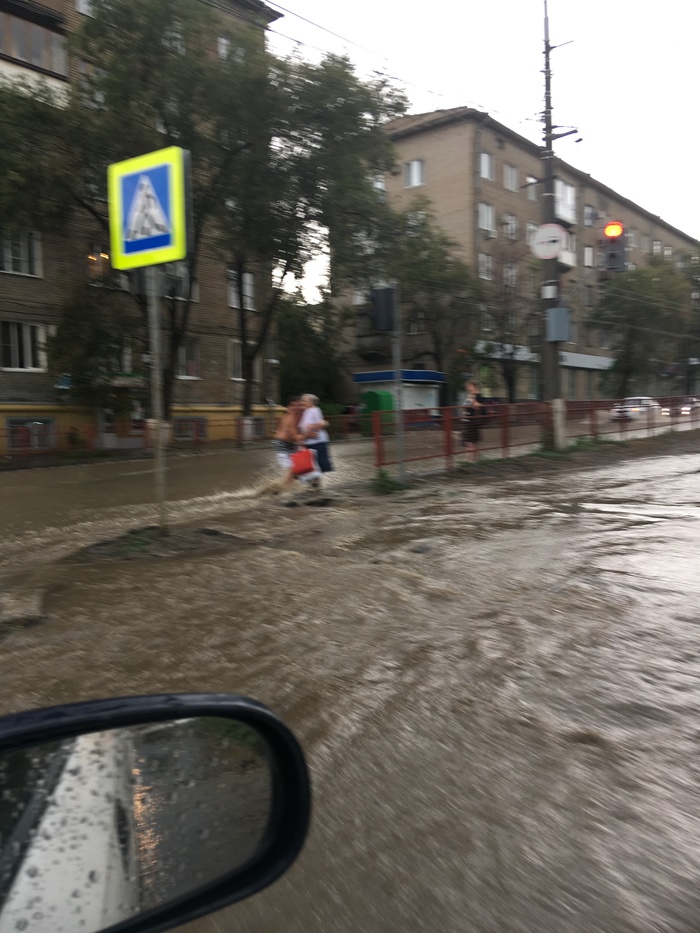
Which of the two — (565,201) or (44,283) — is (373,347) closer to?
(565,201)

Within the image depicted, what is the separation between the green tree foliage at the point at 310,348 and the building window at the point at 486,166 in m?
10.5

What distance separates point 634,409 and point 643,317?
21.2 meters

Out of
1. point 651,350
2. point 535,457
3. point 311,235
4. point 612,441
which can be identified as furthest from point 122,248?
point 651,350

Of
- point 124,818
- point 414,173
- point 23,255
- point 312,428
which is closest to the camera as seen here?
point 124,818

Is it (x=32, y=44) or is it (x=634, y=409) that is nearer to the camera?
(x=634, y=409)

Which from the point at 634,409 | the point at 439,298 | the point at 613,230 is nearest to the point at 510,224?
the point at 439,298

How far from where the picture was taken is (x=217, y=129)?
21.2 meters

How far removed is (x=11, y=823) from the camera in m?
1.18

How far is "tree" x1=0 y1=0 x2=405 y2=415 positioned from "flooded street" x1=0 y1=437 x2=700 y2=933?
51.5ft

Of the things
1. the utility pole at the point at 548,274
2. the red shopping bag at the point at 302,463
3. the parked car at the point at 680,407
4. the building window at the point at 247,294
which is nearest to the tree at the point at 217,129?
the utility pole at the point at 548,274

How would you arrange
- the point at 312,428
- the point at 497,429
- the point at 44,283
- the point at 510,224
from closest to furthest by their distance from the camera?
the point at 312,428 < the point at 497,429 < the point at 44,283 < the point at 510,224

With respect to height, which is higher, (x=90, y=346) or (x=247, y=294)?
(x=247, y=294)

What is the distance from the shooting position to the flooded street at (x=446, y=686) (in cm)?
230

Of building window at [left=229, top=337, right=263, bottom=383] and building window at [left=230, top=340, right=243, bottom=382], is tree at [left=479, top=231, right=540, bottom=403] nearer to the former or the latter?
building window at [left=229, top=337, right=263, bottom=383]
